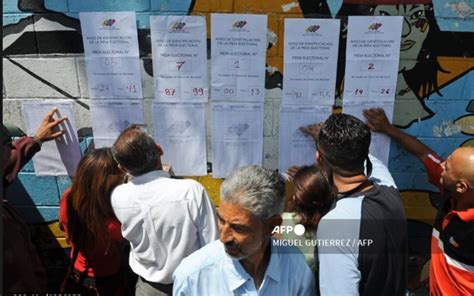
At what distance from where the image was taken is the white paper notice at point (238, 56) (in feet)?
7.39

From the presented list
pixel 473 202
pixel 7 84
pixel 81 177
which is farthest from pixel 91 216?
pixel 473 202

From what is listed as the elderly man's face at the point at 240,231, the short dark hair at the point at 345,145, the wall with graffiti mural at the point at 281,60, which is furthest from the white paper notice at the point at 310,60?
the elderly man's face at the point at 240,231

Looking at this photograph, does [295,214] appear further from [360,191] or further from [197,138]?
[197,138]

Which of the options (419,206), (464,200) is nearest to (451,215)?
(464,200)

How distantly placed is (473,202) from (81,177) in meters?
2.19

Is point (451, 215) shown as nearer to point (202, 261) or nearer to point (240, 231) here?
point (240, 231)

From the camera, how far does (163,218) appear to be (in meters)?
2.18

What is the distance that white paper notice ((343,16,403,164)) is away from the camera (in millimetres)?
2252

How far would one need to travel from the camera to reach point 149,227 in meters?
2.21

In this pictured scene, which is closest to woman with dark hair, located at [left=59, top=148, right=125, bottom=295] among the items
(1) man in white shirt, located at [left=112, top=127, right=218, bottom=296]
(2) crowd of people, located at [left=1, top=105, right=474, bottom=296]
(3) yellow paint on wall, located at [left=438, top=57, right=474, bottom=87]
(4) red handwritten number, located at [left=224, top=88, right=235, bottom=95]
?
(2) crowd of people, located at [left=1, top=105, right=474, bottom=296]

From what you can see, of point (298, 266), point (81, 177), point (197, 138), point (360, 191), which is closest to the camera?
point (298, 266)

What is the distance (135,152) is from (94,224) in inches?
24.1

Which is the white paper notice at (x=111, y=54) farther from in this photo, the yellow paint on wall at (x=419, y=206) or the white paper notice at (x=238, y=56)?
the yellow paint on wall at (x=419, y=206)

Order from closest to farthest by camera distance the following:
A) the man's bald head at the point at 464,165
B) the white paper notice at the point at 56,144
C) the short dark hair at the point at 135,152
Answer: the man's bald head at the point at 464,165, the short dark hair at the point at 135,152, the white paper notice at the point at 56,144
